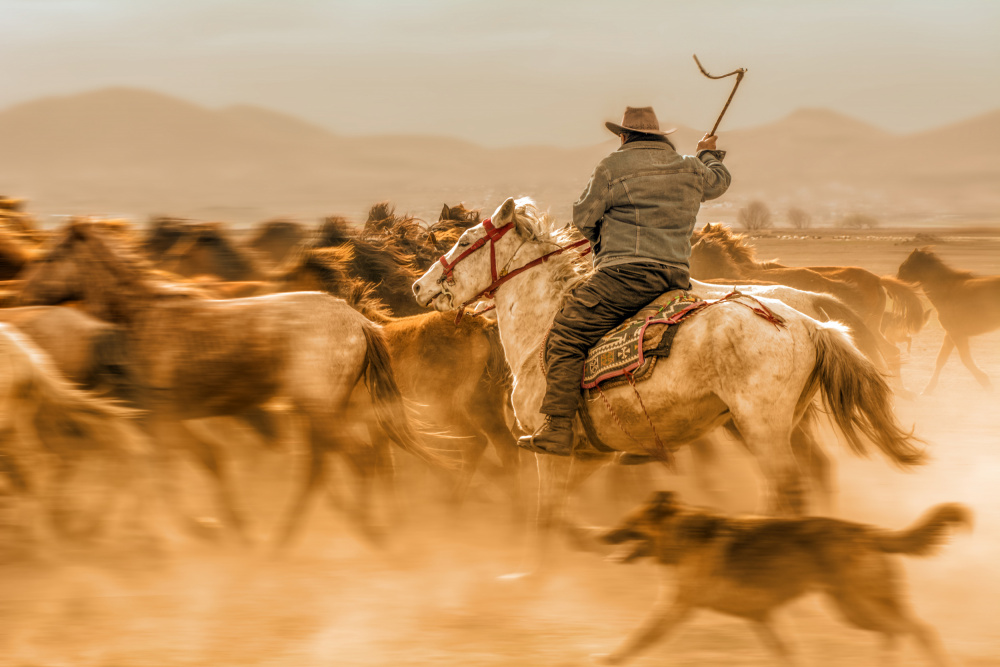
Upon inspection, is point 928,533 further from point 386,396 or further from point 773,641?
point 386,396

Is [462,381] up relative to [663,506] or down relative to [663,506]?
down

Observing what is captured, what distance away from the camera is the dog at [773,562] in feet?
11.2

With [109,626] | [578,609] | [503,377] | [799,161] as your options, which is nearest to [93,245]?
[109,626]

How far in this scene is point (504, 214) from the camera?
5133 mm

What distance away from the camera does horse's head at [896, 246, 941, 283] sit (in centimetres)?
1329

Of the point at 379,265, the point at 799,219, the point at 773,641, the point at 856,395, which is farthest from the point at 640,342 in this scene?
the point at 799,219

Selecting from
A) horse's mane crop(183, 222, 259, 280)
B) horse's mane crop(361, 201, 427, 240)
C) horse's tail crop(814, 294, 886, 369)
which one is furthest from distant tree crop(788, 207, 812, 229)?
horse's mane crop(183, 222, 259, 280)

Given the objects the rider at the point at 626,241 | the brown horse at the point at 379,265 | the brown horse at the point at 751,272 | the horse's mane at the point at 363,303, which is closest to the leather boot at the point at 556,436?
the rider at the point at 626,241

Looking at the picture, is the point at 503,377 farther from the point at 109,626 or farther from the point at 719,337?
the point at 109,626

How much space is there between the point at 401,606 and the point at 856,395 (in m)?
2.59

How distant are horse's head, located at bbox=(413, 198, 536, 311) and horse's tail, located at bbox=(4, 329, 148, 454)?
193 cm

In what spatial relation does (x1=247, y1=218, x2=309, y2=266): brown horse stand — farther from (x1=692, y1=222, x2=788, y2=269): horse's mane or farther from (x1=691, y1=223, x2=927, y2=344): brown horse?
(x1=692, y1=222, x2=788, y2=269): horse's mane

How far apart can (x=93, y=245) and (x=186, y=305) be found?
31.0 inches

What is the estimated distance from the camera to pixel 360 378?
19.9 feet
